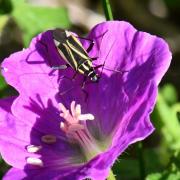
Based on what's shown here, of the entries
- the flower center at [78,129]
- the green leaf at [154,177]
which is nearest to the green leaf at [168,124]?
the green leaf at [154,177]

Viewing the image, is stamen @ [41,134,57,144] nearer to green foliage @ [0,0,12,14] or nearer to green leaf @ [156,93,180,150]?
green leaf @ [156,93,180,150]

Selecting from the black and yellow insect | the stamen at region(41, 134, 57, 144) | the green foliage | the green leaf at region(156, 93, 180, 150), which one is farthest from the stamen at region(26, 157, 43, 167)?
the green foliage

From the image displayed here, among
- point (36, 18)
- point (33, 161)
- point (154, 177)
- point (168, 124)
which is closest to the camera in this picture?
point (33, 161)

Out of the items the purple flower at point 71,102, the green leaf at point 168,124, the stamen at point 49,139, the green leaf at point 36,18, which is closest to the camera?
the purple flower at point 71,102

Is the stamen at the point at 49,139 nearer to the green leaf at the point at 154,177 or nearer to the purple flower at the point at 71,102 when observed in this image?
the purple flower at the point at 71,102

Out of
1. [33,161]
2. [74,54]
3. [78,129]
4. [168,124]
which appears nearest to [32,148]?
[33,161]

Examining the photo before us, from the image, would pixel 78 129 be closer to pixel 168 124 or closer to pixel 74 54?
pixel 74 54
